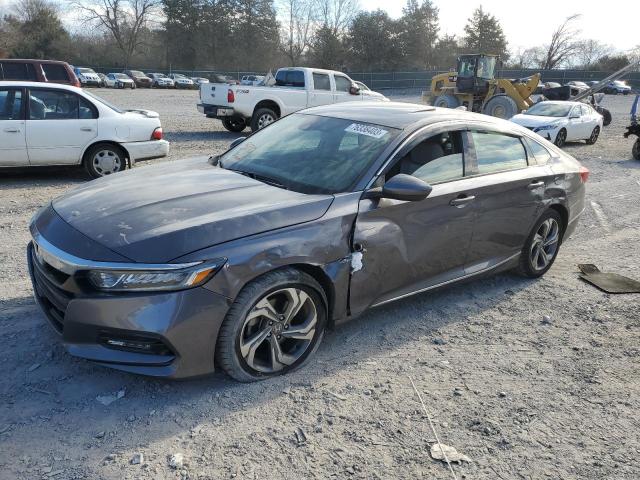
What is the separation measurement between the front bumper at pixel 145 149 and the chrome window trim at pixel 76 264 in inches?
231

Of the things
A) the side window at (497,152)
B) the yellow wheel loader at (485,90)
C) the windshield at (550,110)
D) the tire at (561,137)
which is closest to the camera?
the side window at (497,152)

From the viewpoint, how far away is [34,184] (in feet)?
26.8

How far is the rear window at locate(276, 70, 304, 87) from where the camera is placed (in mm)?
14906

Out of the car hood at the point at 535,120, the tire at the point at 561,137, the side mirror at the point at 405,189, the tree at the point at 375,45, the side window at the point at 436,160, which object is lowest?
the tire at the point at 561,137

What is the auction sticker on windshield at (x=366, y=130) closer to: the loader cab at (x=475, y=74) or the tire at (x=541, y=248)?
the tire at (x=541, y=248)

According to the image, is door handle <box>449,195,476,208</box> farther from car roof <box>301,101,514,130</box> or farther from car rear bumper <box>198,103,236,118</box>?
car rear bumper <box>198,103,236,118</box>

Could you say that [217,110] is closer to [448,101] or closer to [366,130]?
[448,101]

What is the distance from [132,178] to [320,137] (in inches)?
56.5

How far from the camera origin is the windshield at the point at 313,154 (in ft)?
12.0

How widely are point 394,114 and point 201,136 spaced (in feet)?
36.7

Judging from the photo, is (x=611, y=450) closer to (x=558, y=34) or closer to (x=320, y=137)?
(x=320, y=137)

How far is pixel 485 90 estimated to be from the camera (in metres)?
20.8

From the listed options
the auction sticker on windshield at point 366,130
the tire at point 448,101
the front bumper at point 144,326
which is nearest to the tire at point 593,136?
the tire at point 448,101

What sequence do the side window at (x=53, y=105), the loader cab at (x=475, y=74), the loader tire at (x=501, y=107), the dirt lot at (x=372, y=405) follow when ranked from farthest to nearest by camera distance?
the loader cab at (x=475, y=74), the loader tire at (x=501, y=107), the side window at (x=53, y=105), the dirt lot at (x=372, y=405)
